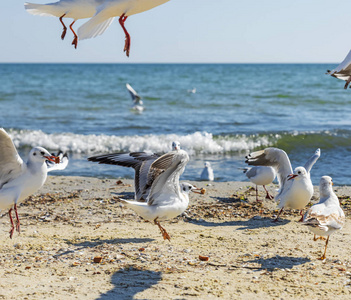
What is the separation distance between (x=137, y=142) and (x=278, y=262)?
29.4 feet

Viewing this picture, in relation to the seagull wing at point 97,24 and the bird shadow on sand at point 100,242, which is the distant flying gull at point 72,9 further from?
the bird shadow on sand at point 100,242

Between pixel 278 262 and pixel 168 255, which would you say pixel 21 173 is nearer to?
pixel 168 255

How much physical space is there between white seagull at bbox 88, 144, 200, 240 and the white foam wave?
271 inches

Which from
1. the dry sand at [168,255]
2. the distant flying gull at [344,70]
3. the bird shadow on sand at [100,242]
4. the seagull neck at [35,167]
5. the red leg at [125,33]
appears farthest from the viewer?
the bird shadow on sand at [100,242]

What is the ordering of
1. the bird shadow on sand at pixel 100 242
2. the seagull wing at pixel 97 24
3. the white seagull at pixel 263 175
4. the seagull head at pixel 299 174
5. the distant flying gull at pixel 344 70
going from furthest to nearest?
the white seagull at pixel 263 175 → the seagull head at pixel 299 174 → the bird shadow on sand at pixel 100 242 → the distant flying gull at pixel 344 70 → the seagull wing at pixel 97 24

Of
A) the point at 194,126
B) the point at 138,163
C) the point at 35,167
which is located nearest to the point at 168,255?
the point at 138,163

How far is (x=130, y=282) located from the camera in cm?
442

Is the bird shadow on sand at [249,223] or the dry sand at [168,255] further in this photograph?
the bird shadow on sand at [249,223]

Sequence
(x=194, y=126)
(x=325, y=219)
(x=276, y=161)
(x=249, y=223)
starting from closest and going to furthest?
(x=325, y=219), (x=249, y=223), (x=276, y=161), (x=194, y=126)

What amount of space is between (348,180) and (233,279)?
5623mm

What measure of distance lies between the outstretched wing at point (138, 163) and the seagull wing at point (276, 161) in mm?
2453

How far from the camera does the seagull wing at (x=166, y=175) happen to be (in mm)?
4672

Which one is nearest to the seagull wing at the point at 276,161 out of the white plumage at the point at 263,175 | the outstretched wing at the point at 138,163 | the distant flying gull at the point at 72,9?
the white plumage at the point at 263,175

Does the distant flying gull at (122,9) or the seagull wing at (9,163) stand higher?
the distant flying gull at (122,9)
